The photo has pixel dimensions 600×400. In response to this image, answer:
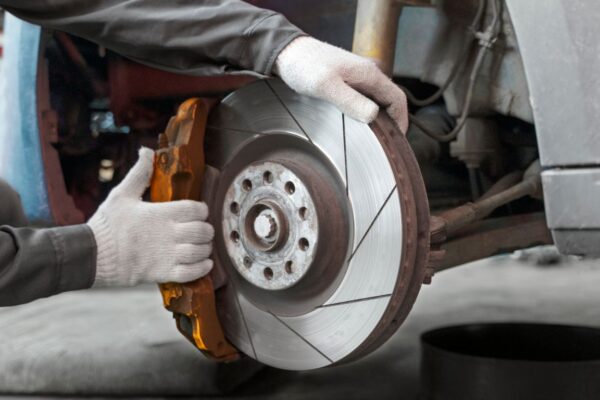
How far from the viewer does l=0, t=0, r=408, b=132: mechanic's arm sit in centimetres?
88

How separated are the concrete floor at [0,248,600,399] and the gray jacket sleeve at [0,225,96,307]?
0.53m

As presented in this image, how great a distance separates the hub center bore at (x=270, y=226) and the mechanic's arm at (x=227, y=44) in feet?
0.45

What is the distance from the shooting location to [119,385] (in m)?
1.39

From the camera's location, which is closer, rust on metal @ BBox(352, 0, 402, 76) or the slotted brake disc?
the slotted brake disc

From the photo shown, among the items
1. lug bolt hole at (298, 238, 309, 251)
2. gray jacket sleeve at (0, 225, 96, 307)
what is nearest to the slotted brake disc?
lug bolt hole at (298, 238, 309, 251)

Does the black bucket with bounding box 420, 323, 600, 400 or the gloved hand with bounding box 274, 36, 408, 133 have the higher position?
the gloved hand with bounding box 274, 36, 408, 133

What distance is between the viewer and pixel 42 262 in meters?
0.89

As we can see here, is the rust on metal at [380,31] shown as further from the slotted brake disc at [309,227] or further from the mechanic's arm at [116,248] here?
the mechanic's arm at [116,248]

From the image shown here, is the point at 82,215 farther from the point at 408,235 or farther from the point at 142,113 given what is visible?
the point at 408,235

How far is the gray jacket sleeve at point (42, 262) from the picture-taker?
87 centimetres

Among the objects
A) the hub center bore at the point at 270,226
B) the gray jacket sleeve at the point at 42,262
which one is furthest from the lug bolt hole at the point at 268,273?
the gray jacket sleeve at the point at 42,262

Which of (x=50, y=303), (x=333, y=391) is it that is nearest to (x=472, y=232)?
(x=333, y=391)

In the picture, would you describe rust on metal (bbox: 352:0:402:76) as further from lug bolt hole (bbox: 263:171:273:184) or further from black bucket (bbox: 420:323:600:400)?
black bucket (bbox: 420:323:600:400)

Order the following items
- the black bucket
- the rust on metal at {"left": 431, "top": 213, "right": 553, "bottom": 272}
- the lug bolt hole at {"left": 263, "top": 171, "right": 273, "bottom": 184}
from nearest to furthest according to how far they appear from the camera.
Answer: the lug bolt hole at {"left": 263, "top": 171, "right": 273, "bottom": 184} < the black bucket < the rust on metal at {"left": 431, "top": 213, "right": 553, "bottom": 272}
